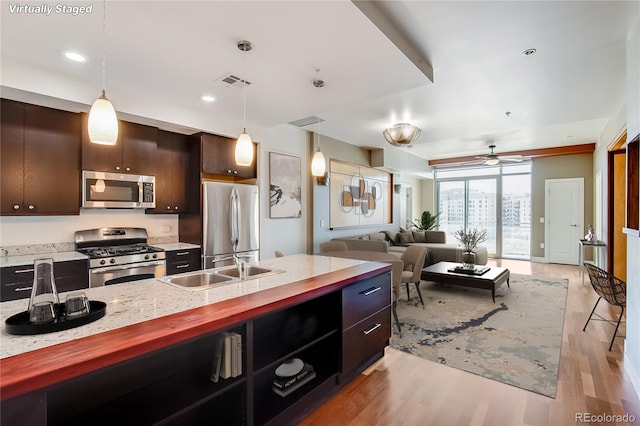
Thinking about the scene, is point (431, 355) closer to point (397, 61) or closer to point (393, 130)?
point (397, 61)

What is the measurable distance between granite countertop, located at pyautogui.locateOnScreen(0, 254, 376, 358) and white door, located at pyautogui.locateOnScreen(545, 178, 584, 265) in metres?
7.75

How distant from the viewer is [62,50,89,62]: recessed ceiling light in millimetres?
2451

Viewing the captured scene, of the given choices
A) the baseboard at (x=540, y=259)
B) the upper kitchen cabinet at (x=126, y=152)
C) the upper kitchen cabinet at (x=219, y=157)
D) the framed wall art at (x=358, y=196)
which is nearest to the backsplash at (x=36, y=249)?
the upper kitchen cabinet at (x=126, y=152)

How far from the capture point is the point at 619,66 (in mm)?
3141

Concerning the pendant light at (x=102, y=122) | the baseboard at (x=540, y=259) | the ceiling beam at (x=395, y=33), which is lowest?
the baseboard at (x=540, y=259)

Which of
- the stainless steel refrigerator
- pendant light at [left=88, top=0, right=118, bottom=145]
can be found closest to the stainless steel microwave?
the stainless steel refrigerator

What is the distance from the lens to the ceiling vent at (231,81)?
2.91 m

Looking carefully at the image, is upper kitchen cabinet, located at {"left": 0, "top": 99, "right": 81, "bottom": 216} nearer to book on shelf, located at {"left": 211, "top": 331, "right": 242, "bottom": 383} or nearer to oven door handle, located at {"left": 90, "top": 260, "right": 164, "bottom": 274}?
oven door handle, located at {"left": 90, "top": 260, "right": 164, "bottom": 274}

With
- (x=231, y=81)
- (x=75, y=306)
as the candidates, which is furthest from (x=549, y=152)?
(x=75, y=306)

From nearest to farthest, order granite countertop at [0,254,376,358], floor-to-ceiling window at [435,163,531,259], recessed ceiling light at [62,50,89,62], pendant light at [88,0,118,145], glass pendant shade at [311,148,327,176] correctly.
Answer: granite countertop at [0,254,376,358]
pendant light at [88,0,118,145]
recessed ceiling light at [62,50,89,62]
glass pendant shade at [311,148,327,176]
floor-to-ceiling window at [435,163,531,259]

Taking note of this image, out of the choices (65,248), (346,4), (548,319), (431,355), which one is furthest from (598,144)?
(65,248)

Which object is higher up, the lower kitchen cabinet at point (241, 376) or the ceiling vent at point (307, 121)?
the ceiling vent at point (307, 121)

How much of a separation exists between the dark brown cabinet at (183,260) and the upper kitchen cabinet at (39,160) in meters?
1.06

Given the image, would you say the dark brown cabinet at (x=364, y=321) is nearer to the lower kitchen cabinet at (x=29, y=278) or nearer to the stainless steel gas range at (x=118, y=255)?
the lower kitchen cabinet at (x=29, y=278)
